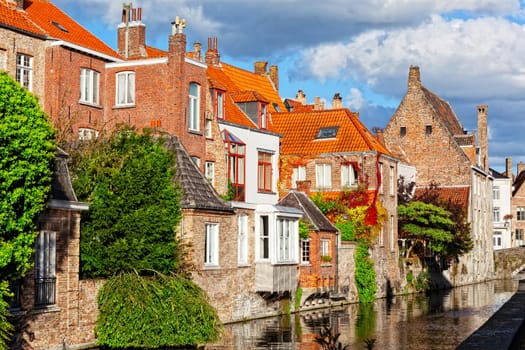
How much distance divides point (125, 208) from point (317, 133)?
28492 millimetres

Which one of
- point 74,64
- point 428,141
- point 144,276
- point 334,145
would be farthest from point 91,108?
point 428,141

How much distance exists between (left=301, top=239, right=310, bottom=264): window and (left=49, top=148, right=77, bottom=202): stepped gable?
719 inches

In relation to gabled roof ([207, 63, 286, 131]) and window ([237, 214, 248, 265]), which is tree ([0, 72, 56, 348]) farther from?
gabled roof ([207, 63, 286, 131])

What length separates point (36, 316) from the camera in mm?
24391

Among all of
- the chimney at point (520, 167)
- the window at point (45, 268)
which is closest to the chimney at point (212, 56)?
the window at point (45, 268)

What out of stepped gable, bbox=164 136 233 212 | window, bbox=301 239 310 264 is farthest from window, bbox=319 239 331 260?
stepped gable, bbox=164 136 233 212

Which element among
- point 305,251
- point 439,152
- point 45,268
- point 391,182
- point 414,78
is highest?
point 414,78

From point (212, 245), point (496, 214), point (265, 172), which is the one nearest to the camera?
point (212, 245)

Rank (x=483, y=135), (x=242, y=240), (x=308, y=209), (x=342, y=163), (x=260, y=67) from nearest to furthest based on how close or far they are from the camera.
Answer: (x=242, y=240), (x=308, y=209), (x=342, y=163), (x=260, y=67), (x=483, y=135)

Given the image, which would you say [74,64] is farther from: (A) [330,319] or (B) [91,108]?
(A) [330,319]

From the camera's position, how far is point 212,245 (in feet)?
110

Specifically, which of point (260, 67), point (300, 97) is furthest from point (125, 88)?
point (300, 97)

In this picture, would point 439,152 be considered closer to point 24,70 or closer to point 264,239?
point 264,239

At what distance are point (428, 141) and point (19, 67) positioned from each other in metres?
44.7
